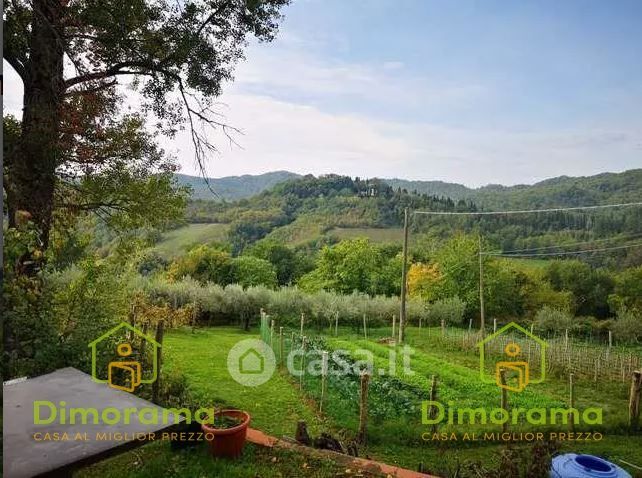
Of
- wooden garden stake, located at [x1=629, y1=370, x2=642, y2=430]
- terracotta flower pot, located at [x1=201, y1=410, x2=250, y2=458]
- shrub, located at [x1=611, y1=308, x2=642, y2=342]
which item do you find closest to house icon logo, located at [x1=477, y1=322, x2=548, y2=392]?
wooden garden stake, located at [x1=629, y1=370, x2=642, y2=430]

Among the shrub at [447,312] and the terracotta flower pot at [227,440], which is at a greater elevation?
the terracotta flower pot at [227,440]

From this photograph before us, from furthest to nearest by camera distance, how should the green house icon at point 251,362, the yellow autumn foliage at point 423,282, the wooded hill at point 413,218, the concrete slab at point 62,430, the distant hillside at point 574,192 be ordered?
the wooded hill at point 413,218
the distant hillside at point 574,192
the yellow autumn foliage at point 423,282
the green house icon at point 251,362
the concrete slab at point 62,430

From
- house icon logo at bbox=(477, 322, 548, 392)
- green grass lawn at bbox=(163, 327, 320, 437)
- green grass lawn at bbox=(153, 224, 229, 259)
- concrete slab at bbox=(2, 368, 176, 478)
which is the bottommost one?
house icon logo at bbox=(477, 322, 548, 392)

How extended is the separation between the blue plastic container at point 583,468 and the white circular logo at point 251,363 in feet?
22.6

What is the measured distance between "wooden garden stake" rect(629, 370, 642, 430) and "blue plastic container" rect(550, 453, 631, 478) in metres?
4.53

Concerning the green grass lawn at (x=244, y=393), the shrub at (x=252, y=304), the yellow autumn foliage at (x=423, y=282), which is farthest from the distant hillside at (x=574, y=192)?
the green grass lawn at (x=244, y=393)

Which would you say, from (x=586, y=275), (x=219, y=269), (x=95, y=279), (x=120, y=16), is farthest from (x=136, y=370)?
(x=586, y=275)

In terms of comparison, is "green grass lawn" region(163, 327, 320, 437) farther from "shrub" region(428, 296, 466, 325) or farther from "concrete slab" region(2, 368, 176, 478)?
"shrub" region(428, 296, 466, 325)

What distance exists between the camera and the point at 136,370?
6.66 meters

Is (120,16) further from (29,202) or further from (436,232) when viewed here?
(436,232)

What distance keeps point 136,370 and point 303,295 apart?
19005 mm

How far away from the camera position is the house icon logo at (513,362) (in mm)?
12477

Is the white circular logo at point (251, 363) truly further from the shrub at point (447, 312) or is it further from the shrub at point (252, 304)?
the shrub at point (447, 312)

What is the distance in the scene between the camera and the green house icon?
11.4 metres
